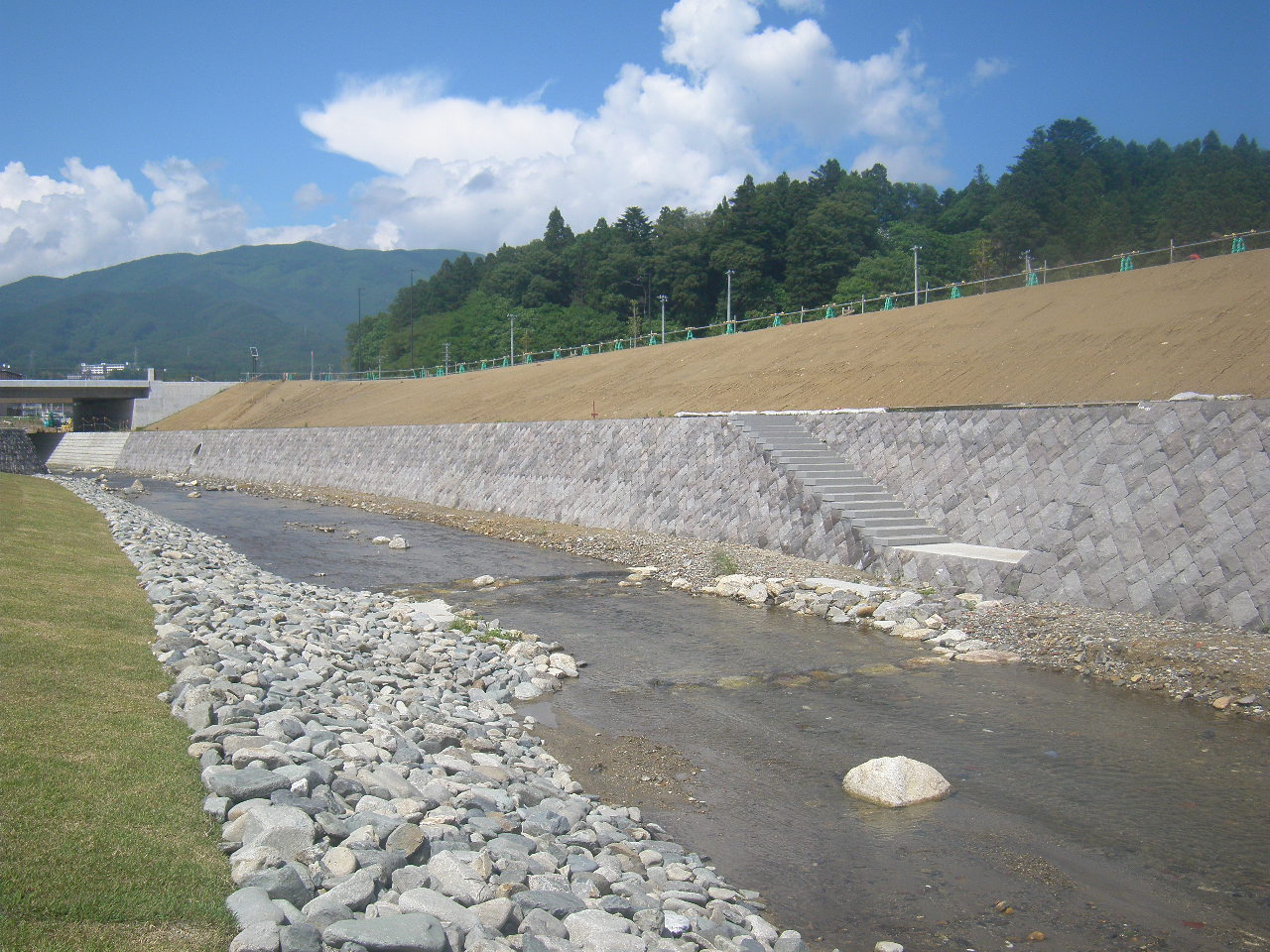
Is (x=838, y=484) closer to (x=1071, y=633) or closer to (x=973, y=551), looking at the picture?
(x=973, y=551)

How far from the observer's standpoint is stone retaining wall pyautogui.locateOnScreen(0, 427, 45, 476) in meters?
52.0

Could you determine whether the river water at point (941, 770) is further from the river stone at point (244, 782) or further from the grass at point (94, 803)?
the grass at point (94, 803)

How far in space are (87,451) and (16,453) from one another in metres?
14.3

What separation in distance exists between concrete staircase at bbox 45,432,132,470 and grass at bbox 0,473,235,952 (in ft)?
207

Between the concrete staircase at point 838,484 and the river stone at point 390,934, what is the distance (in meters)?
13.4

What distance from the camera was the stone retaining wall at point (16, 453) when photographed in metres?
52.0

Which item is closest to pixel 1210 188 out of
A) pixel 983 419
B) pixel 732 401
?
pixel 732 401

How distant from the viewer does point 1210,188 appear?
60.6 m

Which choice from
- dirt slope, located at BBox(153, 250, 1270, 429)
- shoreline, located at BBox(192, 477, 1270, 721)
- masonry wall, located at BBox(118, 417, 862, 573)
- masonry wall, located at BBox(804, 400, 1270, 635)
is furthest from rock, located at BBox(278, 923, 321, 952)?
dirt slope, located at BBox(153, 250, 1270, 429)

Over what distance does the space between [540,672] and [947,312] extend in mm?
→ 27582

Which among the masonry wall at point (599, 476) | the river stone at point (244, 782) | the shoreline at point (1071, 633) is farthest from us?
the masonry wall at point (599, 476)

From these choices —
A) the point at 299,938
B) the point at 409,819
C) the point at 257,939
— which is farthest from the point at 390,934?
the point at 409,819

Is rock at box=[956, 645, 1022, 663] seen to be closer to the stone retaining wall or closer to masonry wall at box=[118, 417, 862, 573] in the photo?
masonry wall at box=[118, 417, 862, 573]

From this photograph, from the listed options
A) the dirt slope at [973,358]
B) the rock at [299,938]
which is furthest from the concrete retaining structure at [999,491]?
the rock at [299,938]
